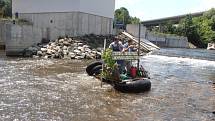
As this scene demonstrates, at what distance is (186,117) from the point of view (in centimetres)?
1255

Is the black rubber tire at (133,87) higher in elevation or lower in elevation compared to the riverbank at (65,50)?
lower

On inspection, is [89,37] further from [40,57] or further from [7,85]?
[7,85]

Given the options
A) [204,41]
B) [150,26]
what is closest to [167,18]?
[150,26]

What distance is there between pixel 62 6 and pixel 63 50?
9.26 m

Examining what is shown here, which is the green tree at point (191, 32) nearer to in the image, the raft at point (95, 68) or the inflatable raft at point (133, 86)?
the raft at point (95, 68)

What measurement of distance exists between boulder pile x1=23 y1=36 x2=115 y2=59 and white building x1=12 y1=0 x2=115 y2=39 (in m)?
2.44

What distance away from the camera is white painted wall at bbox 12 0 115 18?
4228cm

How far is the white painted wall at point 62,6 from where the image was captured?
139 feet

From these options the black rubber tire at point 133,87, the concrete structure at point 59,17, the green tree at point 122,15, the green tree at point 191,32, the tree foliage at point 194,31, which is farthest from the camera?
the green tree at point 122,15

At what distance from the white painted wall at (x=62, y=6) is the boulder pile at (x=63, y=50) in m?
5.37

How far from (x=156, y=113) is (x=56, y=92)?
187 inches

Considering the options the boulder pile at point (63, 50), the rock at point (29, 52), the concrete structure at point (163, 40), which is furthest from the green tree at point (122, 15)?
the rock at point (29, 52)

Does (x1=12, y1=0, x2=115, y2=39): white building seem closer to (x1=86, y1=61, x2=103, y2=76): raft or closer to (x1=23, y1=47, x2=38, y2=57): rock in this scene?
(x1=23, y1=47, x2=38, y2=57): rock

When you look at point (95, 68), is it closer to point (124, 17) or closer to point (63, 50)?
point (63, 50)
